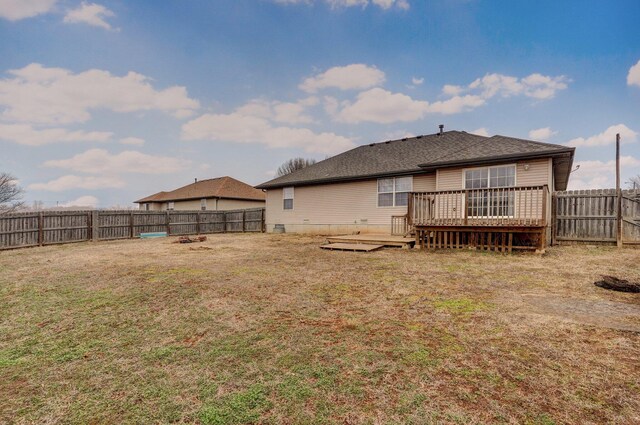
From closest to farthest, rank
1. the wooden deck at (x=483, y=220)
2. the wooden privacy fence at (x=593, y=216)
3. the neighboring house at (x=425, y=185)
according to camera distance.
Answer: the wooden deck at (x=483, y=220), the neighboring house at (x=425, y=185), the wooden privacy fence at (x=593, y=216)

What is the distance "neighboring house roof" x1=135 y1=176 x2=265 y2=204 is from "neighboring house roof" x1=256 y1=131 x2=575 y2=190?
10.6 m

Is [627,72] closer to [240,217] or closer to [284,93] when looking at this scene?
[284,93]

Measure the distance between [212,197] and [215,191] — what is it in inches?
37.8

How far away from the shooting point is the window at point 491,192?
31.0ft

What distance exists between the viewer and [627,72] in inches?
602

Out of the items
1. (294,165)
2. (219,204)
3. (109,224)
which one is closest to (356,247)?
(109,224)

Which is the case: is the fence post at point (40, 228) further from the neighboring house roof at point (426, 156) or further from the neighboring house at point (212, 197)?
Result: the neighboring house at point (212, 197)

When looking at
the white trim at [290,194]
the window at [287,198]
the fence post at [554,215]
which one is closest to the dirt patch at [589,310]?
the fence post at [554,215]

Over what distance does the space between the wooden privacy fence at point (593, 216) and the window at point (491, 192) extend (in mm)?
2168

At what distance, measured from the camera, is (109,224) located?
15.1 meters

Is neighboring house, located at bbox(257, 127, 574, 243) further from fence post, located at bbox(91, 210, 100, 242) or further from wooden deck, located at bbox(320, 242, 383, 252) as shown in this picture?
fence post, located at bbox(91, 210, 100, 242)

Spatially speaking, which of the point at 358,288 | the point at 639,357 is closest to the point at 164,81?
the point at 358,288

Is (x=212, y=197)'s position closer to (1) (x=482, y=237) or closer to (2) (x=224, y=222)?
(2) (x=224, y=222)

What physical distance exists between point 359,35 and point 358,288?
1598 centimetres
